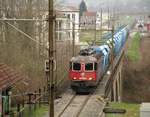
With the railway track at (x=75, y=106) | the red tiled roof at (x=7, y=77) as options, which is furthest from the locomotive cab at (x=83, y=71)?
the red tiled roof at (x=7, y=77)

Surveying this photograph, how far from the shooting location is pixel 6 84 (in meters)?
18.7

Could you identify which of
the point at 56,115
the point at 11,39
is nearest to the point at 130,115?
the point at 56,115

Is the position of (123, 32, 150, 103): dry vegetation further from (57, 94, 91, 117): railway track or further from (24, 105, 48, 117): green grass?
(24, 105, 48, 117): green grass

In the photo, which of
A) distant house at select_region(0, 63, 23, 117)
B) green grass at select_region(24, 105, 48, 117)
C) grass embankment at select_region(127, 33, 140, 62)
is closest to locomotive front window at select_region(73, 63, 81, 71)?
green grass at select_region(24, 105, 48, 117)

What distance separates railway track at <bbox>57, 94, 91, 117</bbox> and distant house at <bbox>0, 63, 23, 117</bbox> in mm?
3702

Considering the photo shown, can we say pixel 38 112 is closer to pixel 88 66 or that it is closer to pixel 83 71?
pixel 83 71

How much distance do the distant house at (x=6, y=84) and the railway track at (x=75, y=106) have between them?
12.1 ft

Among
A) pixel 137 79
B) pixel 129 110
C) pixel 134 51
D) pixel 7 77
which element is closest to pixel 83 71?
pixel 129 110

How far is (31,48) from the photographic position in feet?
109

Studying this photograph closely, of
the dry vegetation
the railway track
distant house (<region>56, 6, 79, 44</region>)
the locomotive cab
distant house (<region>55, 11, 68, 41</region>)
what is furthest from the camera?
the dry vegetation

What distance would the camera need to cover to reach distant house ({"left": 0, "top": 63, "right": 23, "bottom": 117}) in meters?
18.5

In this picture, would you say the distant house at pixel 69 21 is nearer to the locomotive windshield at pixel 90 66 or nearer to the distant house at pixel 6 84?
the locomotive windshield at pixel 90 66

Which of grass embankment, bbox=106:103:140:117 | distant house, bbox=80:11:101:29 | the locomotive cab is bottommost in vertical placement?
grass embankment, bbox=106:103:140:117

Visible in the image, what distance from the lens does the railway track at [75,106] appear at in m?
23.9
